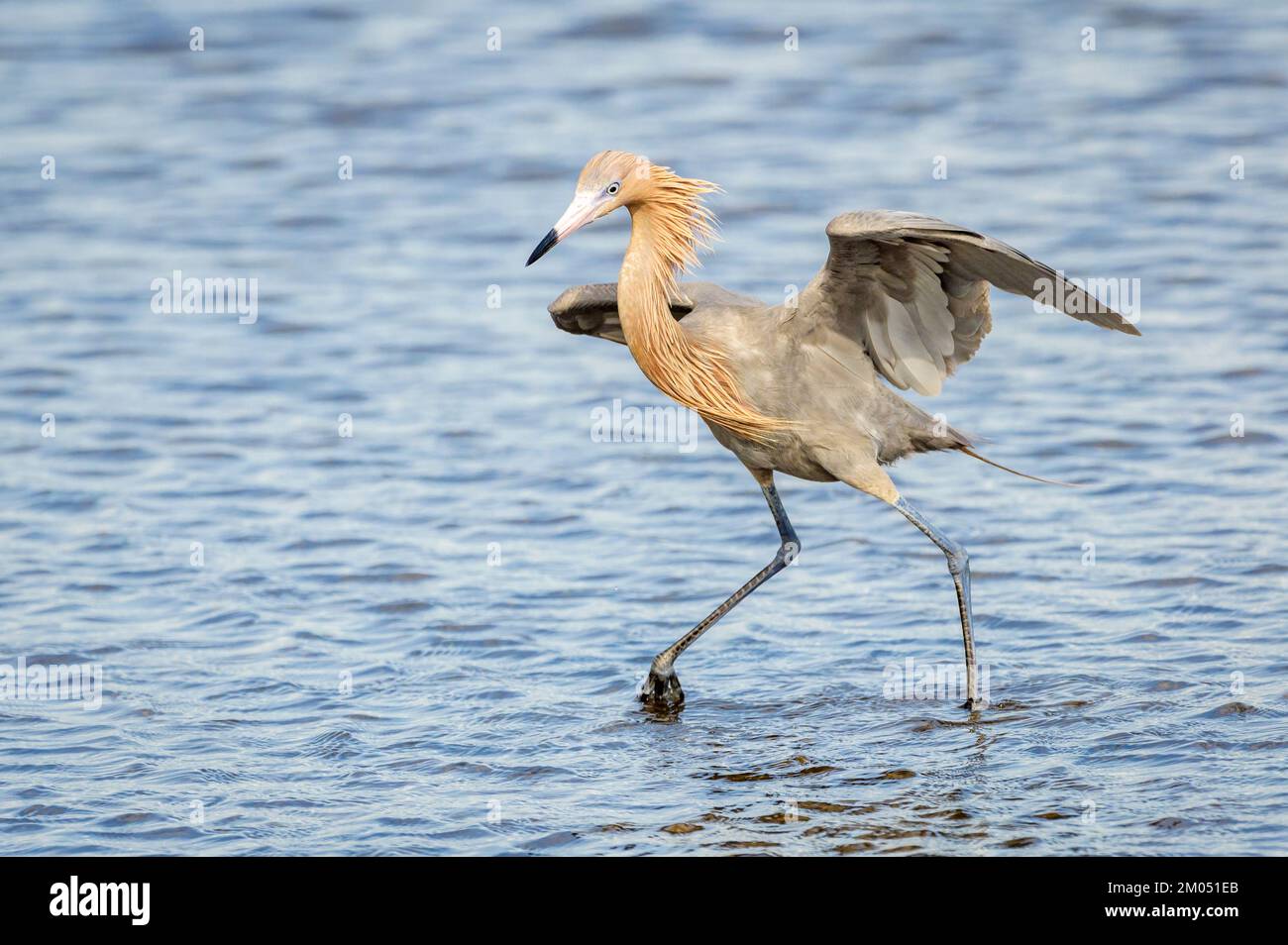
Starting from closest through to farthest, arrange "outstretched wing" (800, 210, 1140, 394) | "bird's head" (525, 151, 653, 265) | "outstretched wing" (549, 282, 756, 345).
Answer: "outstretched wing" (800, 210, 1140, 394), "bird's head" (525, 151, 653, 265), "outstretched wing" (549, 282, 756, 345)

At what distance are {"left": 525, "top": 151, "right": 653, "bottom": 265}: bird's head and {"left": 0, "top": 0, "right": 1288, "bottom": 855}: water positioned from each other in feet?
6.98

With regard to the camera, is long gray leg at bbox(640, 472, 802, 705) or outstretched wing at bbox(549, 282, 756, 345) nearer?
long gray leg at bbox(640, 472, 802, 705)

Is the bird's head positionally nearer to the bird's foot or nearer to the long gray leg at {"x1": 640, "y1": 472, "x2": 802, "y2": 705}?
the long gray leg at {"x1": 640, "y1": 472, "x2": 802, "y2": 705}

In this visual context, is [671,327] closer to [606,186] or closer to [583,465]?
[606,186]

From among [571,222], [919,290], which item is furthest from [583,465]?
[571,222]

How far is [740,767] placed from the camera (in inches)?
277

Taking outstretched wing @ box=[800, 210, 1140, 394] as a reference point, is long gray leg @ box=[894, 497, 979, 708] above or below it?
below

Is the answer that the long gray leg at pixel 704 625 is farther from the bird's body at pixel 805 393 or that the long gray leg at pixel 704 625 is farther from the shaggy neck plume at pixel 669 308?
the shaggy neck plume at pixel 669 308

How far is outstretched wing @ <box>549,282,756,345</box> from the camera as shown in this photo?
26.5 feet

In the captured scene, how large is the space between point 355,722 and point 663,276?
7.56 feet

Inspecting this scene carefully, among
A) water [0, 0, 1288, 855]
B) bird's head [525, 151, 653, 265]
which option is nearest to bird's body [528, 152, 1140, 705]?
bird's head [525, 151, 653, 265]

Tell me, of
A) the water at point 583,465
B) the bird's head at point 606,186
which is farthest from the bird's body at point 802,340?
the water at point 583,465

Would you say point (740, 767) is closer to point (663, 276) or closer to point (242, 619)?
point (663, 276)

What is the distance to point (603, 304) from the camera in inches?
318
